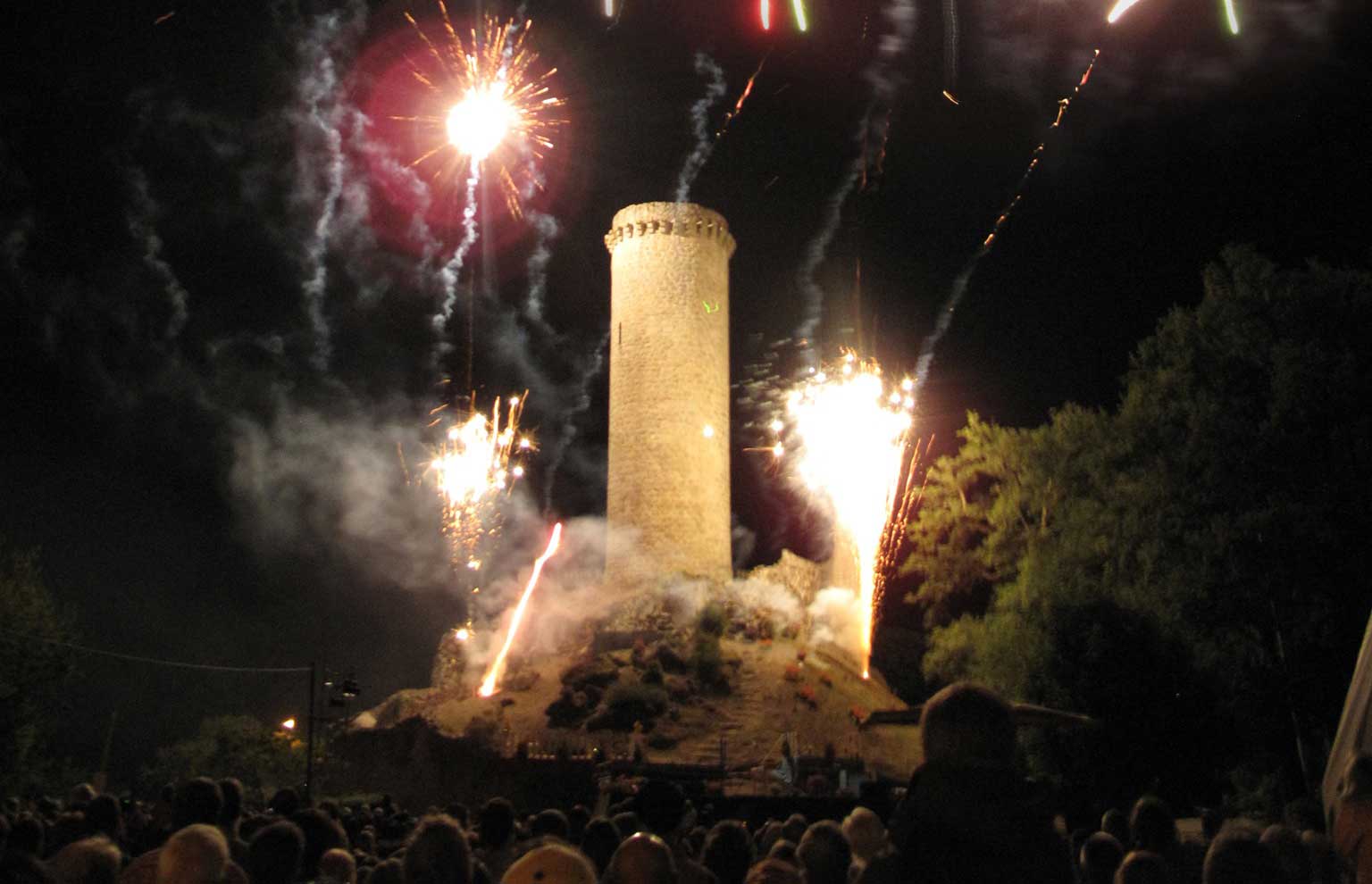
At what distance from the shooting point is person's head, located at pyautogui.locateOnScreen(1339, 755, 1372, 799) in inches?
181

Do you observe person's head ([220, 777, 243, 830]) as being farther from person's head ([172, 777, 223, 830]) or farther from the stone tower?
the stone tower

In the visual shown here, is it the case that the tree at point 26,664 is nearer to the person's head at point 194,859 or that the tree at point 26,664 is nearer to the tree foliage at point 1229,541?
the tree foliage at point 1229,541

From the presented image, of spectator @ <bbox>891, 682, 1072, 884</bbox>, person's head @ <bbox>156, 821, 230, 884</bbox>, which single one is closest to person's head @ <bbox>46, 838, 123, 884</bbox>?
person's head @ <bbox>156, 821, 230, 884</bbox>

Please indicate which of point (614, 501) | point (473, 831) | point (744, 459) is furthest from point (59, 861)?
point (744, 459)

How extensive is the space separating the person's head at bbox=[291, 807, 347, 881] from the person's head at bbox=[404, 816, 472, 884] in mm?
1964

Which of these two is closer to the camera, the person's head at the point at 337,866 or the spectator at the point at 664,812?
the person's head at the point at 337,866

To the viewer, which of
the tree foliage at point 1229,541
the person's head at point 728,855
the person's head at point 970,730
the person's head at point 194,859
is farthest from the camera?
the tree foliage at point 1229,541

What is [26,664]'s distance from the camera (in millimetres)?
29844

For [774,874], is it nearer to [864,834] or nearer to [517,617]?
[864,834]

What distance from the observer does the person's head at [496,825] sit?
234 inches

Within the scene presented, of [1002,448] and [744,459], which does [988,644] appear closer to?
[1002,448]

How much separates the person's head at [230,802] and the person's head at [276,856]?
1613 mm

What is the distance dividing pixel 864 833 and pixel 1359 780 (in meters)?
2.39

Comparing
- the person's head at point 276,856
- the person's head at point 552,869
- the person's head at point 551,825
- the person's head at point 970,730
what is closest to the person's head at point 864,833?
the person's head at point 551,825
